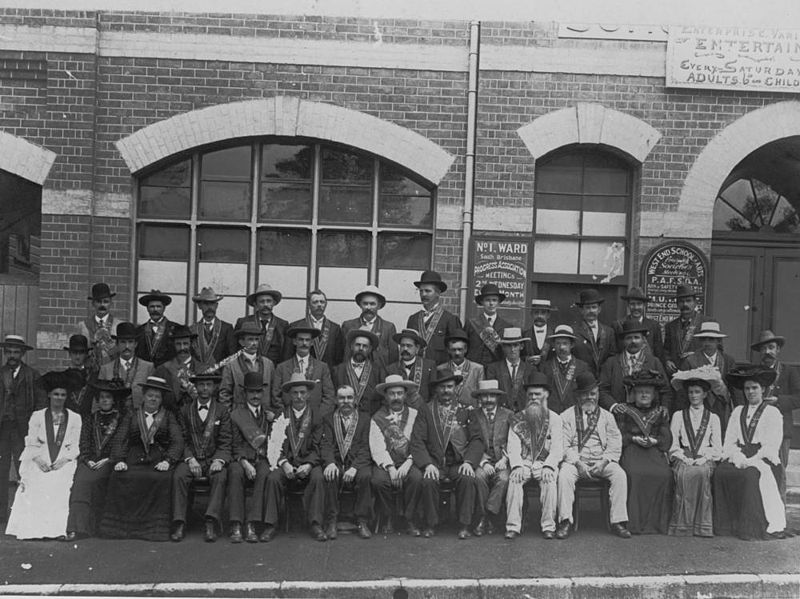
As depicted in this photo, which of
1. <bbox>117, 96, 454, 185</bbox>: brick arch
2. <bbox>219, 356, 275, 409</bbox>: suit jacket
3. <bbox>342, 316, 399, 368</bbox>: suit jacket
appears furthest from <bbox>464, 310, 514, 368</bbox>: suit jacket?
<bbox>219, 356, 275, 409</bbox>: suit jacket

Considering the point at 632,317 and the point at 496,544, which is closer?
the point at 496,544

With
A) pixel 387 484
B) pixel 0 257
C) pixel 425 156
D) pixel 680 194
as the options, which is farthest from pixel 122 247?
pixel 680 194

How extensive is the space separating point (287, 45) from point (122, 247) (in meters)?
2.99

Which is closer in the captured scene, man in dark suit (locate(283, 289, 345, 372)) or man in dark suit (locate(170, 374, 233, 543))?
man in dark suit (locate(170, 374, 233, 543))

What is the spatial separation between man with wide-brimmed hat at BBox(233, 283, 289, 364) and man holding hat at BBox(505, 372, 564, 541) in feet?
8.29

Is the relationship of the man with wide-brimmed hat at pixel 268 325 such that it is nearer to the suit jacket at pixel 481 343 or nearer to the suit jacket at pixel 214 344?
the suit jacket at pixel 214 344

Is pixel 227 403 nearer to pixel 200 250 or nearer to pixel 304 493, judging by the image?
pixel 304 493

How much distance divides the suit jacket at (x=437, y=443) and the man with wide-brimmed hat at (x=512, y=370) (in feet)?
1.63

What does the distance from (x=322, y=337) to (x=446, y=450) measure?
179 cm

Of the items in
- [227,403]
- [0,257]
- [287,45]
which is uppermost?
[287,45]

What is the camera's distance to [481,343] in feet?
25.2

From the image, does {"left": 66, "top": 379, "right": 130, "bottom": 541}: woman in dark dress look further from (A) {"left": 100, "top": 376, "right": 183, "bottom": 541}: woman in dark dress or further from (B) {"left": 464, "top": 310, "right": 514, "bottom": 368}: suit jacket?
(B) {"left": 464, "top": 310, "right": 514, "bottom": 368}: suit jacket

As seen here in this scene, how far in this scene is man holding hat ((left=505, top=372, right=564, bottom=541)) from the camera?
632 centimetres

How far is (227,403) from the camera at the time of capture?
6871mm
